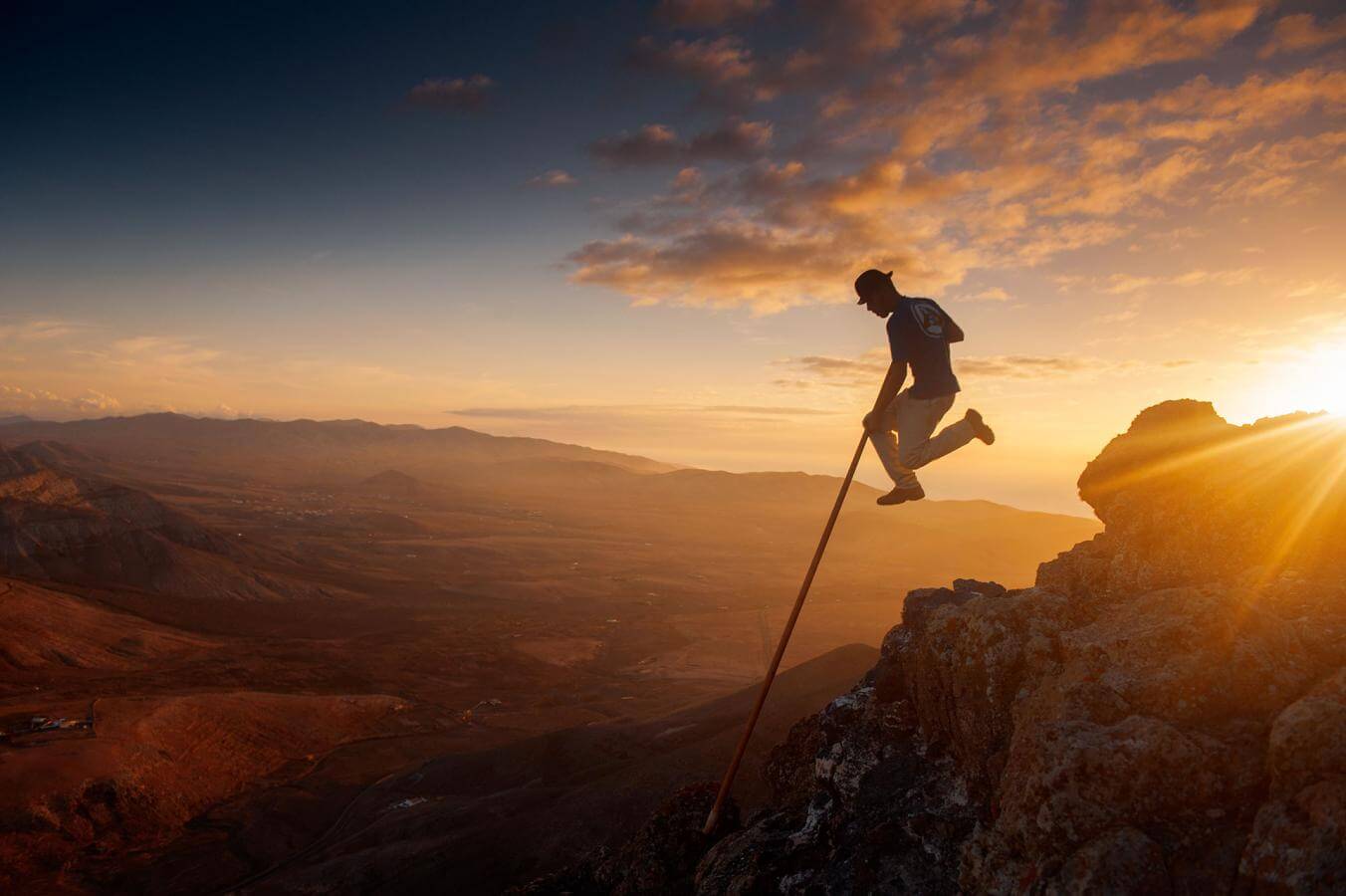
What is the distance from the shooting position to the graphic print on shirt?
7.76 metres

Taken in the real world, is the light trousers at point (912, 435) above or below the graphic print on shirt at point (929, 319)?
below

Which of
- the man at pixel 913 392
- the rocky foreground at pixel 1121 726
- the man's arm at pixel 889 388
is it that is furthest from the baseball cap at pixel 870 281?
the rocky foreground at pixel 1121 726

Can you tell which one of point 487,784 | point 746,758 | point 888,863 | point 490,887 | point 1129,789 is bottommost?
point 487,784

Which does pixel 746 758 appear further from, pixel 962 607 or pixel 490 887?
pixel 962 607

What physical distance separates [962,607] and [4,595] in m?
71.0

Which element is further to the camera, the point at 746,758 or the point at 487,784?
the point at 487,784

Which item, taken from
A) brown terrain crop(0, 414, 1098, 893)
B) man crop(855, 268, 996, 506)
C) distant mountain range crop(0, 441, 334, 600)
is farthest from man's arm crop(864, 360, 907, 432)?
distant mountain range crop(0, 441, 334, 600)

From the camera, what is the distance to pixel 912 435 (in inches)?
321

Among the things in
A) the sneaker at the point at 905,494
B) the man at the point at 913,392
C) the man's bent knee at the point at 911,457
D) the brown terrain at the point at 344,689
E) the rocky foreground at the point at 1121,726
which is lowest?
the brown terrain at the point at 344,689

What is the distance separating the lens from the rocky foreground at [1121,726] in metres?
5.24

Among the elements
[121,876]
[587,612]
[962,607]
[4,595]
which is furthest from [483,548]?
[962,607]

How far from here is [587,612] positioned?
85.4 meters

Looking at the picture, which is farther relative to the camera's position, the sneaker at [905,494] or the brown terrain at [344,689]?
the brown terrain at [344,689]

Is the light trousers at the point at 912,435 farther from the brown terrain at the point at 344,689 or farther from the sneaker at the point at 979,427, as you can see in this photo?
the brown terrain at the point at 344,689
